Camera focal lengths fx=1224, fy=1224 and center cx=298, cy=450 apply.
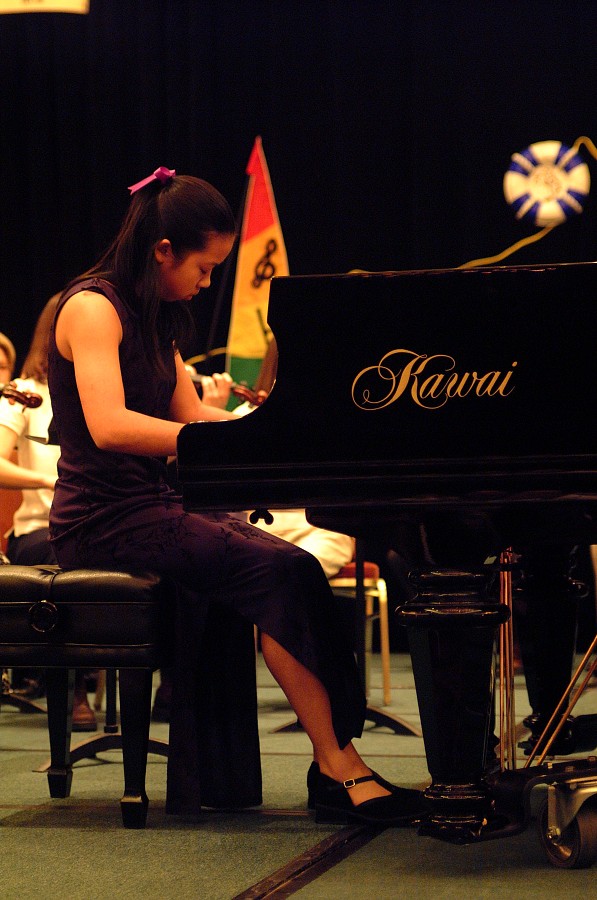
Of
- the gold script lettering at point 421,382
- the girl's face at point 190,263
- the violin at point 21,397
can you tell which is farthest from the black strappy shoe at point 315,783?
the violin at point 21,397

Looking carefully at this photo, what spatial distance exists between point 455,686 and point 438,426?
0.37 meters

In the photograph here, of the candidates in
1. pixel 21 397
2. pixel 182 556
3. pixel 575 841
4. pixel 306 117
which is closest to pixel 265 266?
pixel 306 117

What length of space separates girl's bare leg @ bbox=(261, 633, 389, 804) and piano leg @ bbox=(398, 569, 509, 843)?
0.87 ft

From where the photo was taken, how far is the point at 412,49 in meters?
5.08

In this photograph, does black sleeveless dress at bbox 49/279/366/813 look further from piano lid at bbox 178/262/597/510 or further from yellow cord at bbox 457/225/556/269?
yellow cord at bbox 457/225/556/269

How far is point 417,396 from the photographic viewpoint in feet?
5.36

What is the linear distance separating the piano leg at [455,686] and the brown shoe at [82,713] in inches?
65.0

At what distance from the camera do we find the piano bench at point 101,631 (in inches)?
81.1

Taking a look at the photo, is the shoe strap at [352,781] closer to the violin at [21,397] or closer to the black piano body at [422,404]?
the black piano body at [422,404]

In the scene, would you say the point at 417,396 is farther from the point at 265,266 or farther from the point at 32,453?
the point at 265,266

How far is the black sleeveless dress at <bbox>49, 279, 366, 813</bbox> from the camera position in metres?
2.03

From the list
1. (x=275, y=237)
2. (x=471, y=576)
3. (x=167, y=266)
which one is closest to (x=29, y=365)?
(x=167, y=266)

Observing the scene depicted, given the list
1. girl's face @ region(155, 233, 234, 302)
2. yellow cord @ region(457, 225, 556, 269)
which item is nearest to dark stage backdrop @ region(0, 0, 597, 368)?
yellow cord @ region(457, 225, 556, 269)

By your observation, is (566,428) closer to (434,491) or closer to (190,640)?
(434,491)
